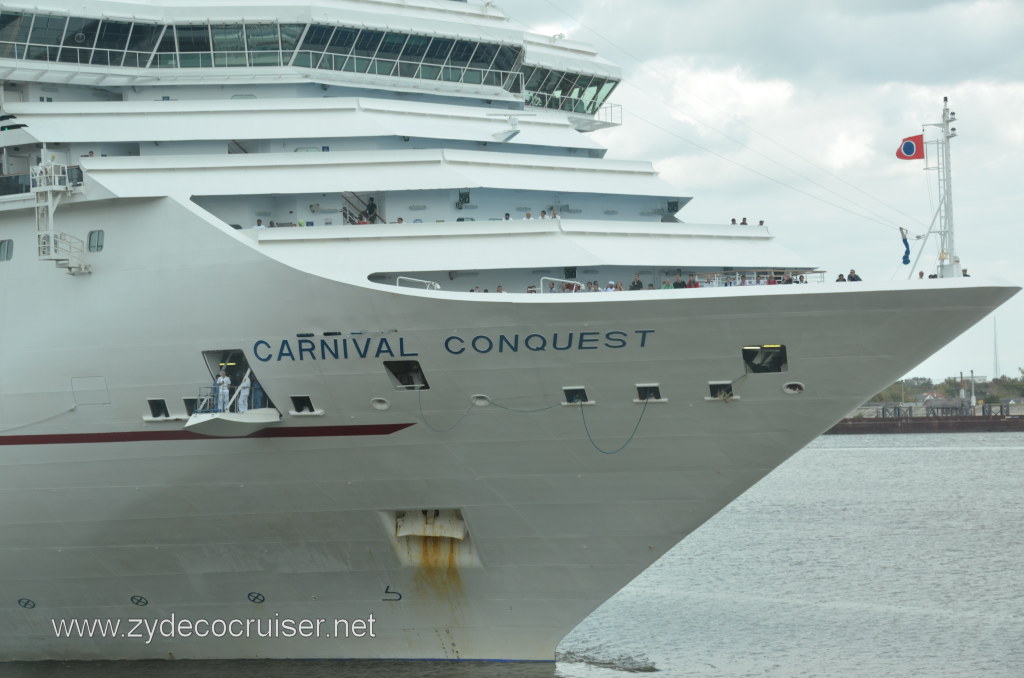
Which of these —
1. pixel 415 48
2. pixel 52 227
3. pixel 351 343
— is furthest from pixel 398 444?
pixel 415 48

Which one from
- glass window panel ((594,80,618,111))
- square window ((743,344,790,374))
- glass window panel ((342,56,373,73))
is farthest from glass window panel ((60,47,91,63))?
square window ((743,344,790,374))

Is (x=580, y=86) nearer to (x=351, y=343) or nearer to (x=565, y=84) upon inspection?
(x=565, y=84)

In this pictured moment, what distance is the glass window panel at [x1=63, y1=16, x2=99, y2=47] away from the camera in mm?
20984

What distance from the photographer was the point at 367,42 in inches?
857

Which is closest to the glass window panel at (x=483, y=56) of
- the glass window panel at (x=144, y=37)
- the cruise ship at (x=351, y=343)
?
the cruise ship at (x=351, y=343)

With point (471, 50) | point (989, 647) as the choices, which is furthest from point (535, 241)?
point (989, 647)

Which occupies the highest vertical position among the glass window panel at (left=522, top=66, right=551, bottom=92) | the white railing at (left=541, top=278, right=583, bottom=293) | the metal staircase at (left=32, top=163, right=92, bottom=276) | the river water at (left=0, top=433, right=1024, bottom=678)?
the glass window panel at (left=522, top=66, right=551, bottom=92)

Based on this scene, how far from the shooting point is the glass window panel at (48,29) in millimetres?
20797

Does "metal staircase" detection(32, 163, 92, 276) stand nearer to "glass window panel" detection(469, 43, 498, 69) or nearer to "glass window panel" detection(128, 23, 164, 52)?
"glass window panel" detection(128, 23, 164, 52)

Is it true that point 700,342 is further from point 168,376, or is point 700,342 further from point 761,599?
point 761,599

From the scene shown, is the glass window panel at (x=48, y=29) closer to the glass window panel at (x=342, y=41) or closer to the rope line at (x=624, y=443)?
the glass window panel at (x=342, y=41)

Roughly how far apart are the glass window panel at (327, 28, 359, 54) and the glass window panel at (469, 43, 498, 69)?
235 cm

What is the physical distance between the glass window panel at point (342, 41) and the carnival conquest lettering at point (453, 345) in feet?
20.4

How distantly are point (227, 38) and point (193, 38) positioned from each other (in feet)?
1.98
